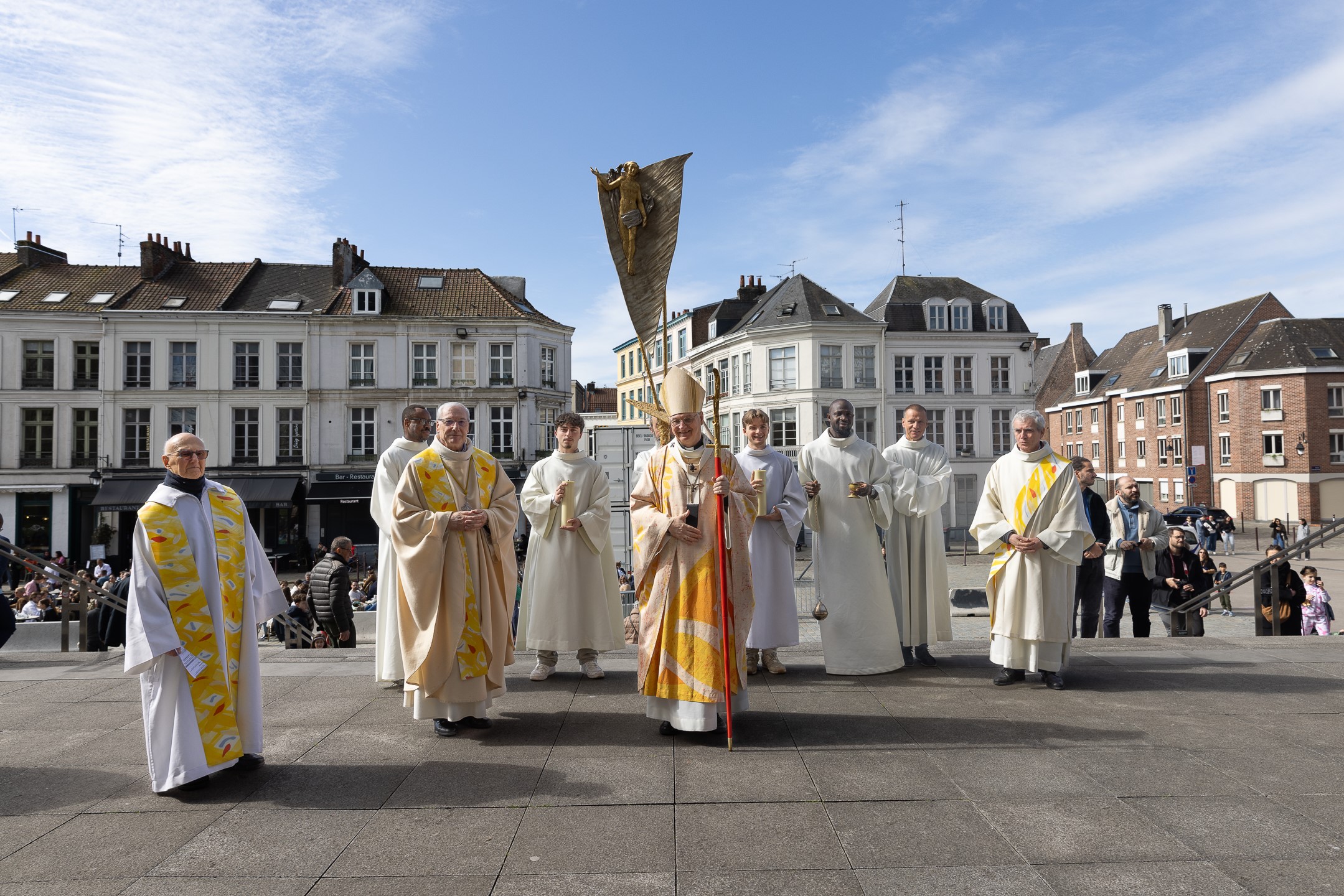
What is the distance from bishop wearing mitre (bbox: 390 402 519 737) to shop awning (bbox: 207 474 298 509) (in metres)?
30.4

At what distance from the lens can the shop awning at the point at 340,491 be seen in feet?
112

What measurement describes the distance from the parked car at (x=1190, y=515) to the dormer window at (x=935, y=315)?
44.4ft

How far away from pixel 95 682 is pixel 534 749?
428 centimetres

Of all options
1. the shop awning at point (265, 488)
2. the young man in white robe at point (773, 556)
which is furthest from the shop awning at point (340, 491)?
the young man in white robe at point (773, 556)

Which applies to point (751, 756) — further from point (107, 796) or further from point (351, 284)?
point (351, 284)

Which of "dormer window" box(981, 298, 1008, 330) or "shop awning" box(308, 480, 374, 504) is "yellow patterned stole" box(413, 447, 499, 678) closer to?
"shop awning" box(308, 480, 374, 504)

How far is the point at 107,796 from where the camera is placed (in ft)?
14.5

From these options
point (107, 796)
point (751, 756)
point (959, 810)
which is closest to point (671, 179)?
point (751, 756)

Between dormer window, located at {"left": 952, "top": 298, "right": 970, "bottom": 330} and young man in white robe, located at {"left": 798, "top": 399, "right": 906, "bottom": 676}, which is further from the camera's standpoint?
dormer window, located at {"left": 952, "top": 298, "right": 970, "bottom": 330}

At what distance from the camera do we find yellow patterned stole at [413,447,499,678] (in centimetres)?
537

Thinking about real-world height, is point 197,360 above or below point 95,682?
above

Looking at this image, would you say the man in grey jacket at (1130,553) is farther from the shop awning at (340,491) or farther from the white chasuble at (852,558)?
the shop awning at (340,491)

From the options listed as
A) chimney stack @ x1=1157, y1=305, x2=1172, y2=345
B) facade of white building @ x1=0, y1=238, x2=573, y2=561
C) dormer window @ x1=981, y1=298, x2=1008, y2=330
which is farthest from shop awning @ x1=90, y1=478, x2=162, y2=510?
chimney stack @ x1=1157, y1=305, x2=1172, y2=345

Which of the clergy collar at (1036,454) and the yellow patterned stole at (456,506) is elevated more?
the clergy collar at (1036,454)
